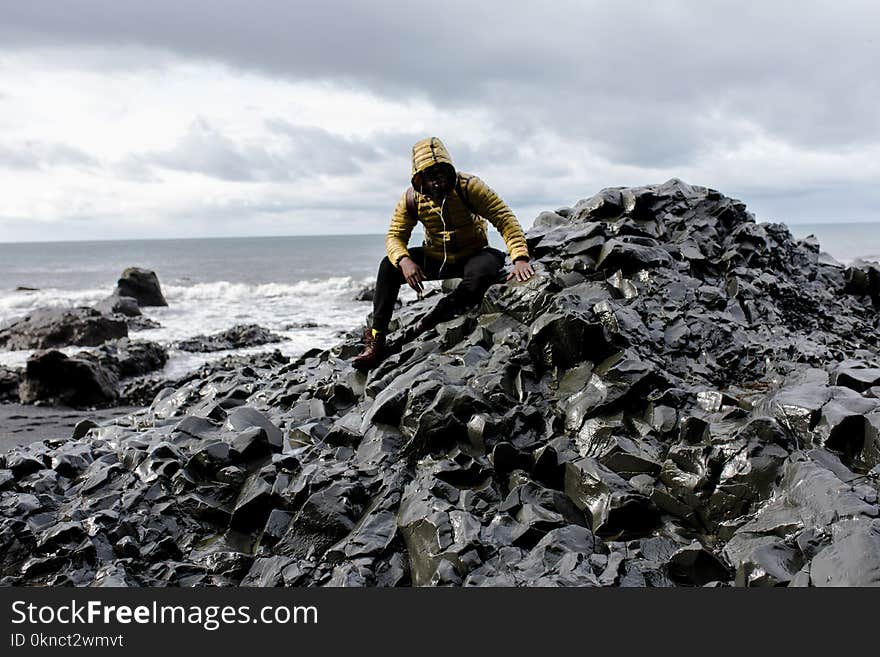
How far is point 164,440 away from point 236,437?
33.8 inches

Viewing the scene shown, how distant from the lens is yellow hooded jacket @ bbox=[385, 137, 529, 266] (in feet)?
23.4

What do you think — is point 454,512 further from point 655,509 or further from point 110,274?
point 110,274

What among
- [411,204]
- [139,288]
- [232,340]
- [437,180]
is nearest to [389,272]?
[411,204]

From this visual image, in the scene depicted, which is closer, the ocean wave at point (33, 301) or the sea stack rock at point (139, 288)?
the sea stack rock at point (139, 288)

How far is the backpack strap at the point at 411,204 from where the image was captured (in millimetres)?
7211

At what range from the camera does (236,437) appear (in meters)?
6.00

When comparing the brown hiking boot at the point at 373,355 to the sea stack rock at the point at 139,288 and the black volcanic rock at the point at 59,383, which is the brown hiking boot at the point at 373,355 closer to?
the black volcanic rock at the point at 59,383

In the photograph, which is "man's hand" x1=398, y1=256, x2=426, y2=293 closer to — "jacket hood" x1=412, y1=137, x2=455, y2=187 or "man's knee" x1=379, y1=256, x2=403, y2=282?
"man's knee" x1=379, y1=256, x2=403, y2=282

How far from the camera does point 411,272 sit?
7027 mm

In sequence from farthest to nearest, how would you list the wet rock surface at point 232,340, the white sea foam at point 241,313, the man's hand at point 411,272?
the wet rock surface at point 232,340 < the white sea foam at point 241,313 < the man's hand at point 411,272

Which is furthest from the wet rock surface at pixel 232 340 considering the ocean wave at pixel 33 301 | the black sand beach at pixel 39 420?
the ocean wave at pixel 33 301

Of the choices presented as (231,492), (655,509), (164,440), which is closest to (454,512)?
(655,509)

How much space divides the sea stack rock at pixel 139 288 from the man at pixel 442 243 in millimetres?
28212

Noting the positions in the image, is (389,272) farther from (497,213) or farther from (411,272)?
(497,213)
